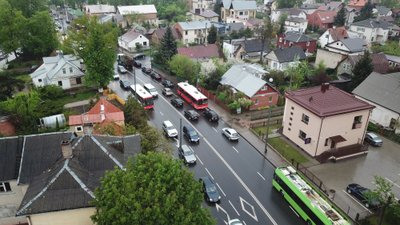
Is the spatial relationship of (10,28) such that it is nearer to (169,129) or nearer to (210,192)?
(169,129)

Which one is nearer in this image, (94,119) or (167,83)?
(94,119)

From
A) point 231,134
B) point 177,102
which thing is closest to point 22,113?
Answer: point 177,102

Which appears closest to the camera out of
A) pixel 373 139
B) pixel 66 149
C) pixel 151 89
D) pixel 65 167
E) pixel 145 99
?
pixel 65 167

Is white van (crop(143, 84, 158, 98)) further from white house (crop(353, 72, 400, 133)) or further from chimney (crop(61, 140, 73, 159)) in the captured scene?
white house (crop(353, 72, 400, 133))

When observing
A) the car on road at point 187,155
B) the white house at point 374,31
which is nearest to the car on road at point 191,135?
the car on road at point 187,155

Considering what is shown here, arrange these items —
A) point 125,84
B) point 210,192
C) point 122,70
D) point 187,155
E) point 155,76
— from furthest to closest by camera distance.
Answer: point 122,70 < point 155,76 < point 125,84 < point 187,155 < point 210,192
